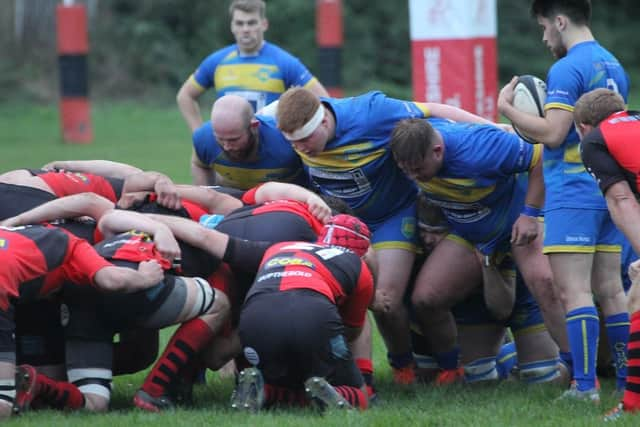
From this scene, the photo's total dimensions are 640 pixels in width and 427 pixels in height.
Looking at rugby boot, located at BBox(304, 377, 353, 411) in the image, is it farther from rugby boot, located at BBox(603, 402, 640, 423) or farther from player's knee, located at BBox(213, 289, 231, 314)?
rugby boot, located at BBox(603, 402, 640, 423)

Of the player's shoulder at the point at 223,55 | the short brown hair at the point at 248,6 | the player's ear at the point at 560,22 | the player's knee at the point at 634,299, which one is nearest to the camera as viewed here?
the player's knee at the point at 634,299

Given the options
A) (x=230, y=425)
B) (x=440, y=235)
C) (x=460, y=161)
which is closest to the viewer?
(x=230, y=425)

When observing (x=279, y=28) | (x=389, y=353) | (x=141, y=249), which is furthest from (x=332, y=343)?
(x=279, y=28)

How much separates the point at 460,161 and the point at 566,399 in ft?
4.29

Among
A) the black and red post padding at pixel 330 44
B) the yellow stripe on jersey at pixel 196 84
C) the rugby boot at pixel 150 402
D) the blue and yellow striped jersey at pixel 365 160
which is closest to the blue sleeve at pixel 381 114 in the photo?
the blue and yellow striped jersey at pixel 365 160

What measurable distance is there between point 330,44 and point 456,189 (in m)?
15.5

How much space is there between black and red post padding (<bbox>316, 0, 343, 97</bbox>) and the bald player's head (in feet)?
47.5

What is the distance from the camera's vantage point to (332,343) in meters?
5.23

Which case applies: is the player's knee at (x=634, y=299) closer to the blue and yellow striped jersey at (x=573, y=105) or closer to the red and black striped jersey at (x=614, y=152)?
the red and black striped jersey at (x=614, y=152)

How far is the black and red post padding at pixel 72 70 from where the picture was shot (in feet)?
65.4

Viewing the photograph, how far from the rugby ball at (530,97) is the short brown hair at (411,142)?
1.51 feet

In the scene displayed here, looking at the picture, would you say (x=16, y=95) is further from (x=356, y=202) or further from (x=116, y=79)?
(x=356, y=202)

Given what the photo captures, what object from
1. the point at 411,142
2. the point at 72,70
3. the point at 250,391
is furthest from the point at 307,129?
the point at 72,70

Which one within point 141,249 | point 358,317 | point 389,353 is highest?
point 141,249
